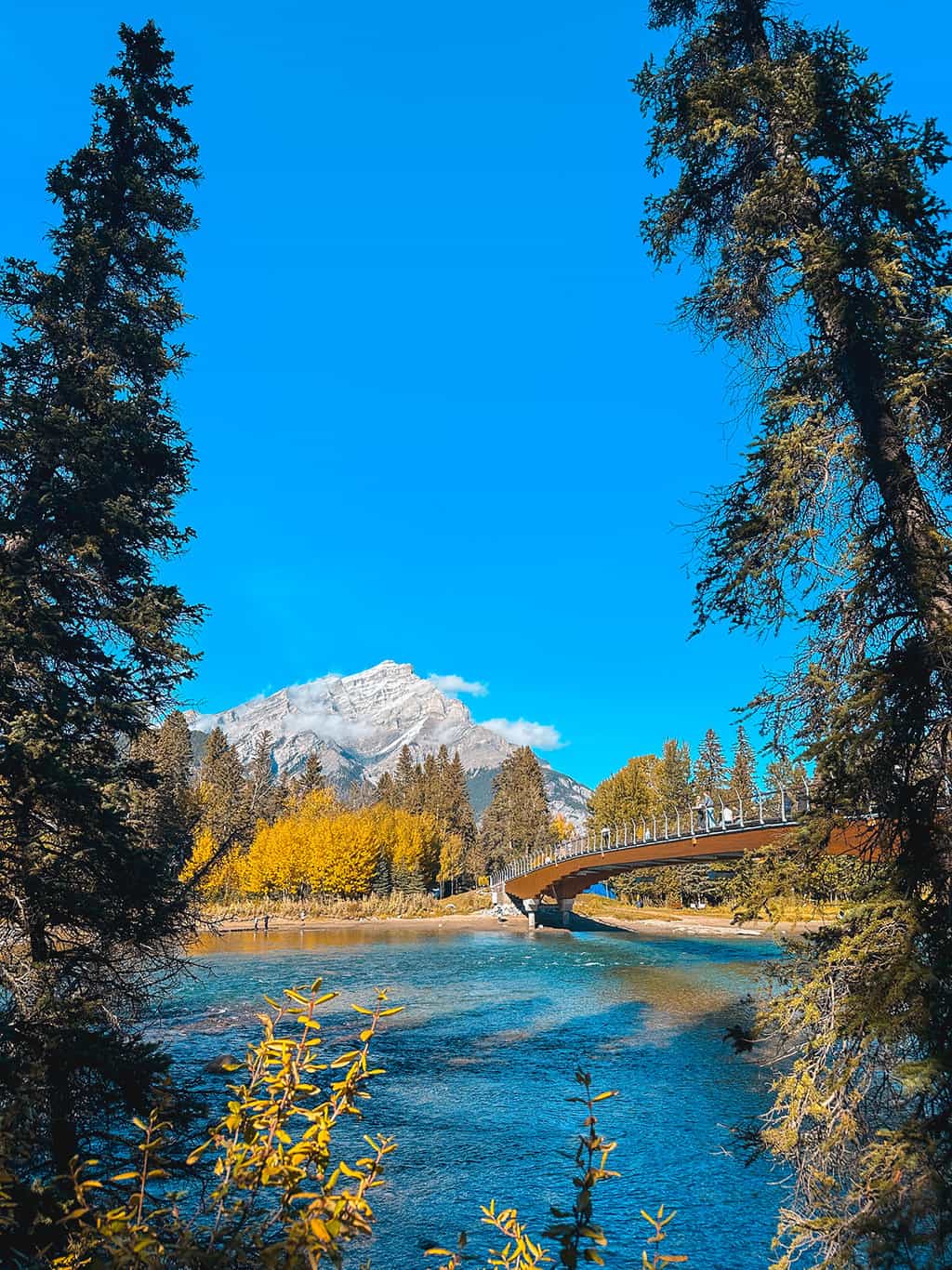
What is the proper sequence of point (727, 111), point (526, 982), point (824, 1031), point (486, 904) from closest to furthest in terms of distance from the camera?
point (824, 1031), point (727, 111), point (526, 982), point (486, 904)

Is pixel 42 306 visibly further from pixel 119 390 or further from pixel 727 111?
pixel 727 111

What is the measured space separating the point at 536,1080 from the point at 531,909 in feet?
187

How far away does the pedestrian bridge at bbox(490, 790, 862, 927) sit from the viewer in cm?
2792

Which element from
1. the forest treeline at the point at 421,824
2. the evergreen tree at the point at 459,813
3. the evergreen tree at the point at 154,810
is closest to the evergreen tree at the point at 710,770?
the forest treeline at the point at 421,824

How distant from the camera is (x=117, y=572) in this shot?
1066cm

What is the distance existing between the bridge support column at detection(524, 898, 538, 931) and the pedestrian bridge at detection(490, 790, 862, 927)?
3.3 inches

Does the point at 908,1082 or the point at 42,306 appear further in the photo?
the point at 42,306

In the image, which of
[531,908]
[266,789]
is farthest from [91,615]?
[266,789]

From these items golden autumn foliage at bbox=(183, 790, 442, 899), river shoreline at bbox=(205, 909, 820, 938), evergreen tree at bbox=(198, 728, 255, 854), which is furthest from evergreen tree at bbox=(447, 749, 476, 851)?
river shoreline at bbox=(205, 909, 820, 938)

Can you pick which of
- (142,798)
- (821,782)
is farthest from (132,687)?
(821,782)

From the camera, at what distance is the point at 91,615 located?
1034 centimetres

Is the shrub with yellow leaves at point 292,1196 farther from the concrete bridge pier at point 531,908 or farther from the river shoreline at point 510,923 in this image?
the concrete bridge pier at point 531,908

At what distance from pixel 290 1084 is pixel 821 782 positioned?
5.93 meters

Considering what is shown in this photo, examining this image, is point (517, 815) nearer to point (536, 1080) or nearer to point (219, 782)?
point (219, 782)
